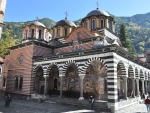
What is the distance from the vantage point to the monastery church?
12.6 meters

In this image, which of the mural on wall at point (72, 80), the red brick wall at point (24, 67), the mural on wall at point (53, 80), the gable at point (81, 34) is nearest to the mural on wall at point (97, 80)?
the mural on wall at point (72, 80)

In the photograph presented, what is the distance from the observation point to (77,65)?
13.3m

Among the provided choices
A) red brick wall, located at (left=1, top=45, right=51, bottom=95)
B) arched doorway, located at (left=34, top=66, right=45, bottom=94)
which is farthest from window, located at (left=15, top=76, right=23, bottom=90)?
arched doorway, located at (left=34, top=66, right=45, bottom=94)

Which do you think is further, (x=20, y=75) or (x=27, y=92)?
(x=20, y=75)

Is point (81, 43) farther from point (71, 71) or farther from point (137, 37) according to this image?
point (137, 37)

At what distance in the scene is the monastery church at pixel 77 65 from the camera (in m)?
12.6

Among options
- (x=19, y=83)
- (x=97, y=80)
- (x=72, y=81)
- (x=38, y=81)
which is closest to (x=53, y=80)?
(x=38, y=81)

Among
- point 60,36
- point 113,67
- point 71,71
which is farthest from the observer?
point 60,36

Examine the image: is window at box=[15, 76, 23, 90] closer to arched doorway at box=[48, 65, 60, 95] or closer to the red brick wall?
the red brick wall

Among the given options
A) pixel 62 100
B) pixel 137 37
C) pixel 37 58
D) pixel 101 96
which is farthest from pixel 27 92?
pixel 137 37

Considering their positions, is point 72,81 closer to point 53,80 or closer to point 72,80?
point 72,80

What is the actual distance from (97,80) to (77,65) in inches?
120

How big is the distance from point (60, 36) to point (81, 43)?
20.8 ft

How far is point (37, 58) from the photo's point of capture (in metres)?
16.8
